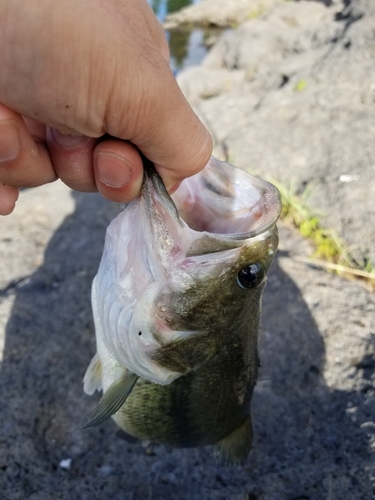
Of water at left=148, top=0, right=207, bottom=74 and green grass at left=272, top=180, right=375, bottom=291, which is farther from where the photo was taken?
water at left=148, top=0, right=207, bottom=74

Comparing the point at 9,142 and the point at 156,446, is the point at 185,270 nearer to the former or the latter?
the point at 9,142

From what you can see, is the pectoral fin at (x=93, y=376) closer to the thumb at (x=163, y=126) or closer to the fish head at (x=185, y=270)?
the fish head at (x=185, y=270)

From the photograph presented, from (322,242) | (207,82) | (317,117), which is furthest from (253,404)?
(207,82)

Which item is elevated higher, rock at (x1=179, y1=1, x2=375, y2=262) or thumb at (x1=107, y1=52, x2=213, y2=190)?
thumb at (x1=107, y1=52, x2=213, y2=190)

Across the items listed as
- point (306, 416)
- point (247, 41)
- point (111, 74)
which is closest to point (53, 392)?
point (306, 416)

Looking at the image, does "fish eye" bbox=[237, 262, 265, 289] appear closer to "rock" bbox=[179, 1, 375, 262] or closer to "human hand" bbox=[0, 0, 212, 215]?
"human hand" bbox=[0, 0, 212, 215]

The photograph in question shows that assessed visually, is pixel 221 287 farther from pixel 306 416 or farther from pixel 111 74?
pixel 306 416

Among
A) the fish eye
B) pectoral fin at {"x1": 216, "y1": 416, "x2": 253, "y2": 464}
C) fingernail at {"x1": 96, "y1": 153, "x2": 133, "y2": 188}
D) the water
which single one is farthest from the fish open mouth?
the water
